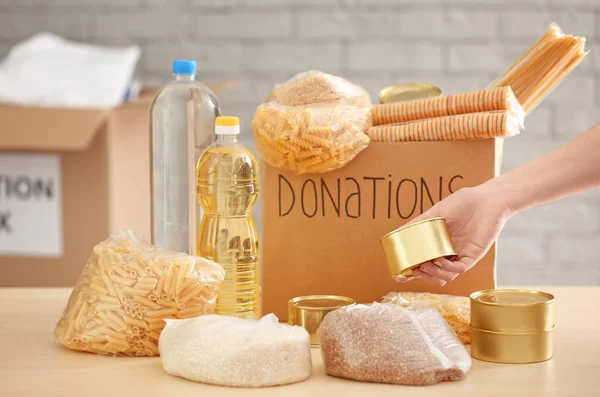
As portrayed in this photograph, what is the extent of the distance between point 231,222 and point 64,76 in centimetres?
114

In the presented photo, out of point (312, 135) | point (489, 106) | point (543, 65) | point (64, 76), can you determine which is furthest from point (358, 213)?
point (64, 76)

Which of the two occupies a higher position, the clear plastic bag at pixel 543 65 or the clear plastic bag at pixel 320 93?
the clear plastic bag at pixel 543 65

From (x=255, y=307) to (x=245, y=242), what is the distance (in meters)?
0.10

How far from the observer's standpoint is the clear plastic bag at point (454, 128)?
1153mm

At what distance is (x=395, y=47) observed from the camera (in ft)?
8.61

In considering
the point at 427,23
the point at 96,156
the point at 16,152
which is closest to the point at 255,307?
the point at 96,156

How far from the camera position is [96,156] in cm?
206

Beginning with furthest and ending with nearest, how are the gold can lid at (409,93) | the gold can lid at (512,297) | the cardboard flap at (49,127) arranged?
the cardboard flap at (49,127), the gold can lid at (409,93), the gold can lid at (512,297)

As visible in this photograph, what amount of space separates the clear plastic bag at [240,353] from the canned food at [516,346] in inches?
9.3

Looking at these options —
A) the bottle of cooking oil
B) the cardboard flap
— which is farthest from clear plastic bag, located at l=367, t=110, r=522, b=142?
the cardboard flap

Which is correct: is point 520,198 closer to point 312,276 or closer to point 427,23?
point 312,276

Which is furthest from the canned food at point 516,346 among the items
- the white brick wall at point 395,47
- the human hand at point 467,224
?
the white brick wall at point 395,47

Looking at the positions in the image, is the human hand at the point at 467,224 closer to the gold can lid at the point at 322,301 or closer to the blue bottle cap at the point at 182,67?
the gold can lid at the point at 322,301

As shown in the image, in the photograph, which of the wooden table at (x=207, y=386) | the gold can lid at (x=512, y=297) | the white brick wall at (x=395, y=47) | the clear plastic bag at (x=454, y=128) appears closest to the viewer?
the wooden table at (x=207, y=386)
